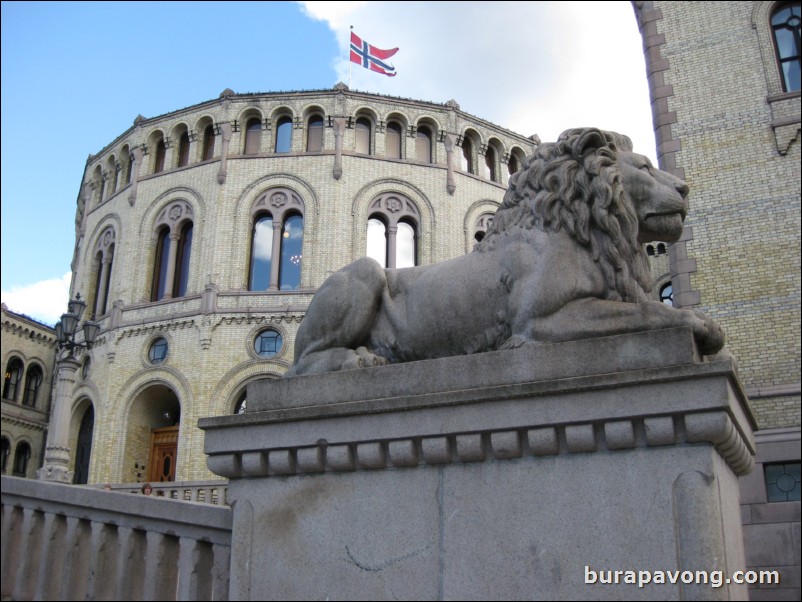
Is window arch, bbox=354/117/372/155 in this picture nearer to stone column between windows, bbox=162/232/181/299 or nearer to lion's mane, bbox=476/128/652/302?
stone column between windows, bbox=162/232/181/299

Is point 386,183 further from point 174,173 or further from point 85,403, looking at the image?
point 85,403

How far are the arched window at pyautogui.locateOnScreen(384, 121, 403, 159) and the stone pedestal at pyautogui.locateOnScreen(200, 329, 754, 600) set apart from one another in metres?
31.8

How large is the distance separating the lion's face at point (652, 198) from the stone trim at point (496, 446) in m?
1.32

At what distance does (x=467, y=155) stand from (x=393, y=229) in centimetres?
596

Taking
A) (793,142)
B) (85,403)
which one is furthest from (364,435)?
(85,403)

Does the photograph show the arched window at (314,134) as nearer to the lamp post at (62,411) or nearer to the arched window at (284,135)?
the arched window at (284,135)

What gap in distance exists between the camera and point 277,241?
33719 mm

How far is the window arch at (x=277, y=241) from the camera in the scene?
109ft

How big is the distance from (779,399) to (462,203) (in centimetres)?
2220

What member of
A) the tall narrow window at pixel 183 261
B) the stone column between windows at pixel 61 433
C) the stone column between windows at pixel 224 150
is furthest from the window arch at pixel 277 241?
the stone column between windows at pixel 61 433

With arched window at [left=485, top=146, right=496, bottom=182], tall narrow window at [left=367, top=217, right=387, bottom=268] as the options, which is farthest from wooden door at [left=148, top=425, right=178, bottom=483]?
arched window at [left=485, top=146, right=496, bottom=182]

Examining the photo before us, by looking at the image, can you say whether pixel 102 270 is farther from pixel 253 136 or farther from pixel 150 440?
A: pixel 253 136

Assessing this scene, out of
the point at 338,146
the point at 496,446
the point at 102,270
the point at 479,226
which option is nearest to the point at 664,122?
the point at 496,446

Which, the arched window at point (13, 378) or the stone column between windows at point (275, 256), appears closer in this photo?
the stone column between windows at point (275, 256)
